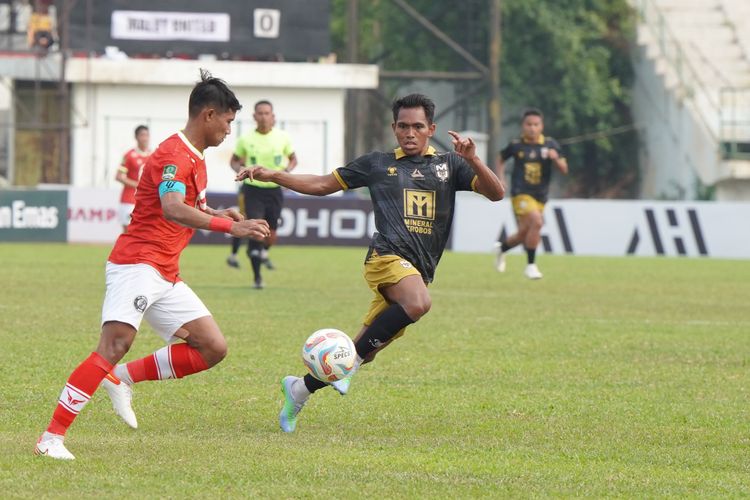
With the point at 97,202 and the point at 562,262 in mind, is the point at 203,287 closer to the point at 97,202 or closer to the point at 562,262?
the point at 562,262

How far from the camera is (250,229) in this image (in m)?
7.40

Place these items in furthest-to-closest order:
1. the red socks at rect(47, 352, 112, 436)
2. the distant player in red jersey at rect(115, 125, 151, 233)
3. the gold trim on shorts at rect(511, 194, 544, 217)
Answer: the distant player in red jersey at rect(115, 125, 151, 233) → the gold trim on shorts at rect(511, 194, 544, 217) → the red socks at rect(47, 352, 112, 436)

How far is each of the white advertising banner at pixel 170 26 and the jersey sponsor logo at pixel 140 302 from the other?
27986mm

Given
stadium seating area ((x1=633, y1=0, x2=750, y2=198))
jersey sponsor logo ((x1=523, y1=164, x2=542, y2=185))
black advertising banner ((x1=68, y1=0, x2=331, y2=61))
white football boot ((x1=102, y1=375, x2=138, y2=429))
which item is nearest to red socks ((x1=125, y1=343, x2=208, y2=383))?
white football boot ((x1=102, y1=375, x2=138, y2=429))

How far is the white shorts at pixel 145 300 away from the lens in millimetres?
7523

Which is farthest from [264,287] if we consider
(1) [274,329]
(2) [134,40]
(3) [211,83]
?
(2) [134,40]

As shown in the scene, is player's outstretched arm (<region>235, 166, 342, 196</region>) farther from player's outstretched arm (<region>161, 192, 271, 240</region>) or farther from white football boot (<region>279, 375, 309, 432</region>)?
white football boot (<region>279, 375, 309, 432</region>)

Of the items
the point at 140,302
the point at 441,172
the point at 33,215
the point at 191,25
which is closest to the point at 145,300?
the point at 140,302

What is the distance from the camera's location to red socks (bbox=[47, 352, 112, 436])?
24.1 feet

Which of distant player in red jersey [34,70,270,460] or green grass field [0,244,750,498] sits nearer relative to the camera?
green grass field [0,244,750,498]

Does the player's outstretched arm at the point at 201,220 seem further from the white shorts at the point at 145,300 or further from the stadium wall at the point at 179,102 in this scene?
the stadium wall at the point at 179,102

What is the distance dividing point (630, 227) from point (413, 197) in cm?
2112

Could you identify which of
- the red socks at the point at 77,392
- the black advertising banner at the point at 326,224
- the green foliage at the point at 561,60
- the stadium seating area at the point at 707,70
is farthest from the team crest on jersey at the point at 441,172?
the green foliage at the point at 561,60

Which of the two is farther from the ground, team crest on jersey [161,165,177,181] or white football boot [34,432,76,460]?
team crest on jersey [161,165,177,181]
